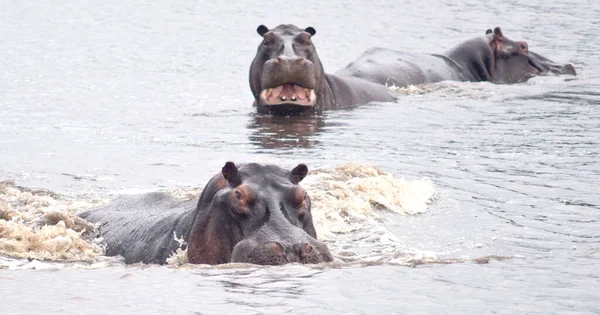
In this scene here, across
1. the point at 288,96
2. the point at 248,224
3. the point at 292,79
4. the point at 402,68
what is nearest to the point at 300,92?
the point at 288,96

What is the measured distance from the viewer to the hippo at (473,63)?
1956 centimetres

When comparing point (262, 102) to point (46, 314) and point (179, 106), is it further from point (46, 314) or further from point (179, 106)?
point (46, 314)

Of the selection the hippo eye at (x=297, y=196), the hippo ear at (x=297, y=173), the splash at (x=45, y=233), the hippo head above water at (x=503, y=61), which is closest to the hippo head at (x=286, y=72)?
the hippo head above water at (x=503, y=61)

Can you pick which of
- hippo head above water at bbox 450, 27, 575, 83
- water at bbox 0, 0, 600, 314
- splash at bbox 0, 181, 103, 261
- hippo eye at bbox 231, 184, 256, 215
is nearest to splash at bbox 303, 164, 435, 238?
water at bbox 0, 0, 600, 314

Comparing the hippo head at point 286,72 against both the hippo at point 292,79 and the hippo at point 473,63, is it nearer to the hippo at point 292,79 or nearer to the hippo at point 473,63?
the hippo at point 292,79

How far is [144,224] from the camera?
25.9ft

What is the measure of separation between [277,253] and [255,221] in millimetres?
333

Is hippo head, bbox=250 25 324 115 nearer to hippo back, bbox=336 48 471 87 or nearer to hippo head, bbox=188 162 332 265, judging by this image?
hippo back, bbox=336 48 471 87

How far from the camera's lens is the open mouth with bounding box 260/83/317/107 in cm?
1614

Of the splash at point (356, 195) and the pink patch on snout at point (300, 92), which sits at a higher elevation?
the pink patch on snout at point (300, 92)

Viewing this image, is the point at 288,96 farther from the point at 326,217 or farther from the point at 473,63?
the point at 326,217

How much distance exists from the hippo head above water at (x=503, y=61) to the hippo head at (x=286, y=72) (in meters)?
4.95

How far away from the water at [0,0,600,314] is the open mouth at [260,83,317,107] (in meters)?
0.36

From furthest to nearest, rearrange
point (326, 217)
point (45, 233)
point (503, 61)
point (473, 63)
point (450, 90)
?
1. point (503, 61)
2. point (473, 63)
3. point (450, 90)
4. point (326, 217)
5. point (45, 233)
